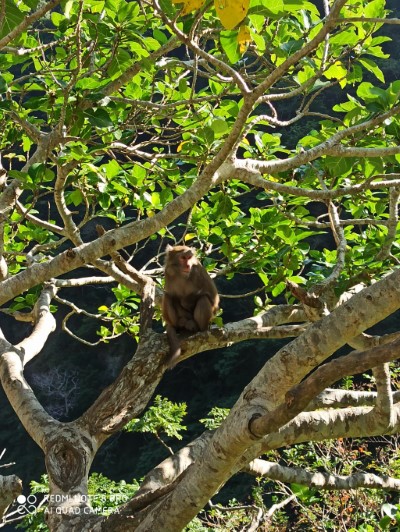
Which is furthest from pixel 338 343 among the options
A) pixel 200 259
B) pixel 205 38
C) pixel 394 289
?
pixel 200 259

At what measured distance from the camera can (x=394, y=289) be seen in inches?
84.3

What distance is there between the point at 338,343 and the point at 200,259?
2.86 metres

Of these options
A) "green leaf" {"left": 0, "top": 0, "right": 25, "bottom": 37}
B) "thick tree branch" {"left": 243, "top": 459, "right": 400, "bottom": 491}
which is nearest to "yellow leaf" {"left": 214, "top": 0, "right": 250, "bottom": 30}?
"green leaf" {"left": 0, "top": 0, "right": 25, "bottom": 37}

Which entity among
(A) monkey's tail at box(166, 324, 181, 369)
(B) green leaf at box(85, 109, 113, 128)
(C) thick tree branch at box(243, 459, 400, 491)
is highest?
(B) green leaf at box(85, 109, 113, 128)

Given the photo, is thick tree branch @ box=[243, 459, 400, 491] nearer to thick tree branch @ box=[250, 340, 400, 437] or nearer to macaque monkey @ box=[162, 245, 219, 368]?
macaque monkey @ box=[162, 245, 219, 368]

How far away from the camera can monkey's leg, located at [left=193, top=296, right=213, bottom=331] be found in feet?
14.6

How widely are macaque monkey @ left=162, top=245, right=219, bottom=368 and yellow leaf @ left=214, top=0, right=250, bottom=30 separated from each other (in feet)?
8.98

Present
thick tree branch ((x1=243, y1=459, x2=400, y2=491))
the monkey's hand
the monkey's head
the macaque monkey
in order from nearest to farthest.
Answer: thick tree branch ((x1=243, y1=459, x2=400, y2=491)), the monkey's hand, the macaque monkey, the monkey's head

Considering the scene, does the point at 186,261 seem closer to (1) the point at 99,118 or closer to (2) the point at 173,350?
(2) the point at 173,350

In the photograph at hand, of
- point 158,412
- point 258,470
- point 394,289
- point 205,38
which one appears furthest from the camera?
point 158,412

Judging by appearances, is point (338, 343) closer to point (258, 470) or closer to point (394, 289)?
Result: point (394, 289)

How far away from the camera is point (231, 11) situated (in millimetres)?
1767

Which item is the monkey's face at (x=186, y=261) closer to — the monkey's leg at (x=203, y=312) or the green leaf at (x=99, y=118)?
the monkey's leg at (x=203, y=312)

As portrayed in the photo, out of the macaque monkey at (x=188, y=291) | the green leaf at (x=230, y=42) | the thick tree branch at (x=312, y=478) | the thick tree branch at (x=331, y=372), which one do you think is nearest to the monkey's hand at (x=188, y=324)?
the macaque monkey at (x=188, y=291)
